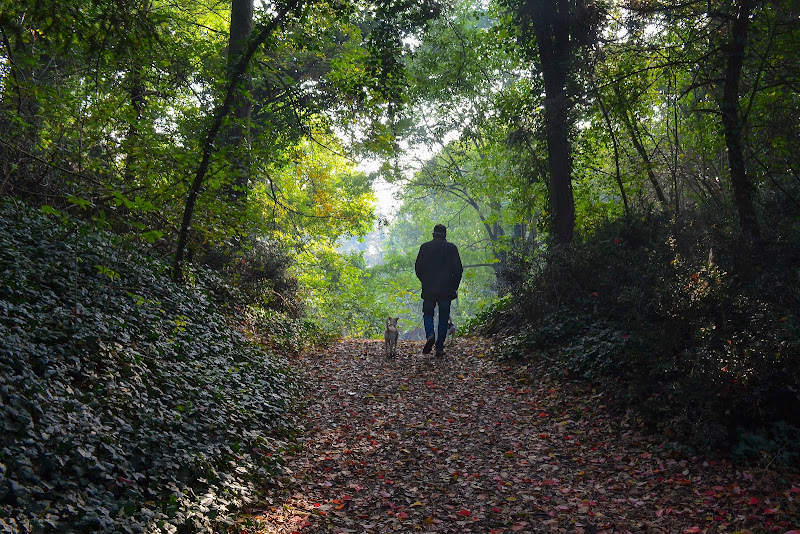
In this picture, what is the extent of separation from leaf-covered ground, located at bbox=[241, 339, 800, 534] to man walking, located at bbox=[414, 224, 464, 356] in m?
2.25

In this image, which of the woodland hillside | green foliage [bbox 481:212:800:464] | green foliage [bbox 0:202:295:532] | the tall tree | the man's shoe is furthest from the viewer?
the man's shoe

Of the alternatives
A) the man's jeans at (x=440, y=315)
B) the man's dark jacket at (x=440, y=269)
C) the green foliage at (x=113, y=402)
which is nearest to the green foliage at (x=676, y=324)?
the man's jeans at (x=440, y=315)

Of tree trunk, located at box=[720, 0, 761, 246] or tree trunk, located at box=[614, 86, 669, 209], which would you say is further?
tree trunk, located at box=[614, 86, 669, 209]

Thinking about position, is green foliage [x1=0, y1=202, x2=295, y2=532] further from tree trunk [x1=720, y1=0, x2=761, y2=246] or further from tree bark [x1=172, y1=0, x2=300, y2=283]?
tree trunk [x1=720, y1=0, x2=761, y2=246]

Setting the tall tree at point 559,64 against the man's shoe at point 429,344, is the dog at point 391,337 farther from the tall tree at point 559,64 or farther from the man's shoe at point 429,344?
the tall tree at point 559,64

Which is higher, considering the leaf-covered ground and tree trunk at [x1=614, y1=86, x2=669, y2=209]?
tree trunk at [x1=614, y1=86, x2=669, y2=209]

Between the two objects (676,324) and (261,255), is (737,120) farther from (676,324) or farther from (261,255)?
(261,255)

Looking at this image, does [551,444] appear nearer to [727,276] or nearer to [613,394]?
[613,394]

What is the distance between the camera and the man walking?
10.5 meters

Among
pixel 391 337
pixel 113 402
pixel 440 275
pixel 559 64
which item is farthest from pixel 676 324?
pixel 559 64

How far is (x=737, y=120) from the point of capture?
267 inches

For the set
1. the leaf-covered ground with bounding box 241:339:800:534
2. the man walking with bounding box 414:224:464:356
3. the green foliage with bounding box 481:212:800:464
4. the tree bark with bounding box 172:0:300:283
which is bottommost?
the leaf-covered ground with bounding box 241:339:800:534

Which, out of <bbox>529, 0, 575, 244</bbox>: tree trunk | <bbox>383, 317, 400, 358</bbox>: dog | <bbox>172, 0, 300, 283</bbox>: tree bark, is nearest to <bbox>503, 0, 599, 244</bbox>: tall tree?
<bbox>529, 0, 575, 244</bbox>: tree trunk

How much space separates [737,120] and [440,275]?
5.59 meters
